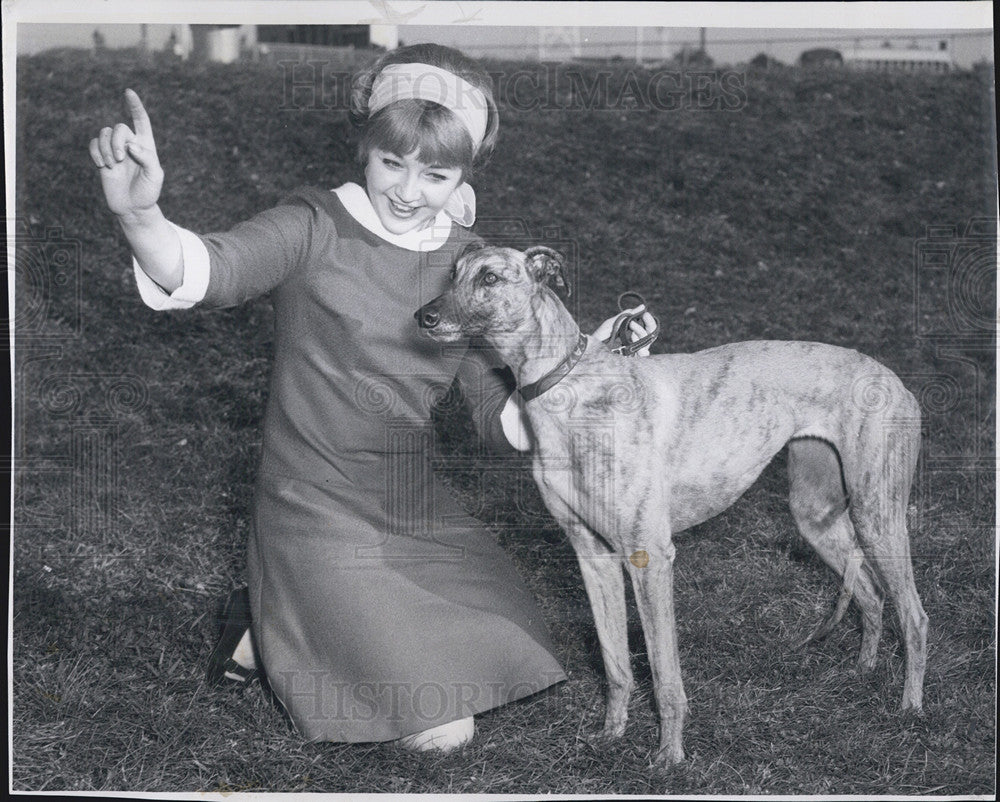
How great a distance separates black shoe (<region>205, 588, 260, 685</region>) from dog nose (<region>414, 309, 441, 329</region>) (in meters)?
1.62

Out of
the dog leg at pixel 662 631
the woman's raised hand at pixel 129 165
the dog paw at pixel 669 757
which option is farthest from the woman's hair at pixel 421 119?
the dog paw at pixel 669 757

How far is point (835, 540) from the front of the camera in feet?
14.8

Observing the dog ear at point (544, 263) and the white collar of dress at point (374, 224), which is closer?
the dog ear at point (544, 263)

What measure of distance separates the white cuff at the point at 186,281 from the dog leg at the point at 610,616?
1.59 meters

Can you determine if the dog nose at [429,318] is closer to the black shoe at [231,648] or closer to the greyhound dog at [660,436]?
the greyhound dog at [660,436]

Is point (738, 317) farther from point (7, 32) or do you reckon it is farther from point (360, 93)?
point (7, 32)

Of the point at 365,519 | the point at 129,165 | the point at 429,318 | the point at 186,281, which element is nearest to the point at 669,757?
the point at 365,519

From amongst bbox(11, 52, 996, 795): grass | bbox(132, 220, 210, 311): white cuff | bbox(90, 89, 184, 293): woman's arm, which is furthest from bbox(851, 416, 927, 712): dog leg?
bbox(90, 89, 184, 293): woman's arm

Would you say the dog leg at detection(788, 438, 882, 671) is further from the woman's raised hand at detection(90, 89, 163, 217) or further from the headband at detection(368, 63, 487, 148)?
the woman's raised hand at detection(90, 89, 163, 217)

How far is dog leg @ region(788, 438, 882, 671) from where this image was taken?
441 centimetres

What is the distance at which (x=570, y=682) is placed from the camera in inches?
169

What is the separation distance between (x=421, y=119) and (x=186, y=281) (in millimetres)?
1054

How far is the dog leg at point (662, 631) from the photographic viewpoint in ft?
12.3

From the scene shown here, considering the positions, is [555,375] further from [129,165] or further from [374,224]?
[129,165]
